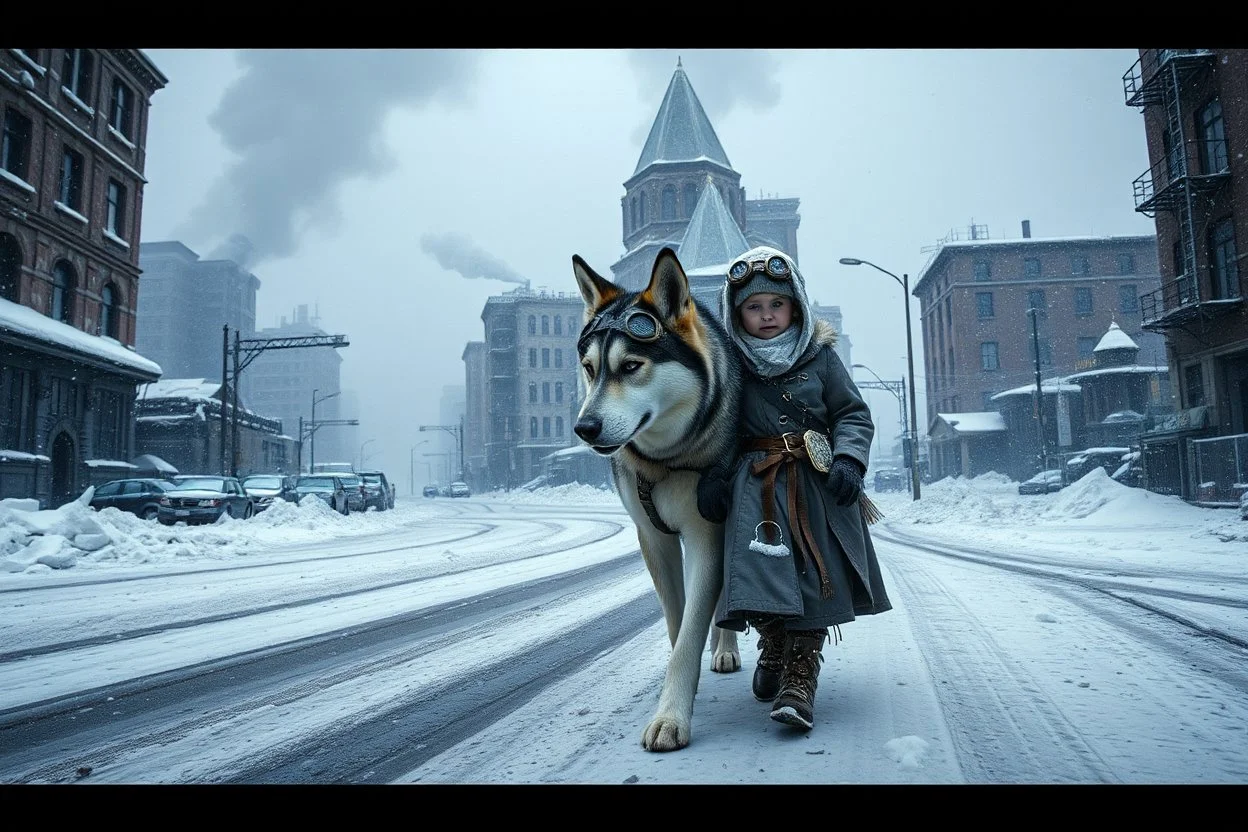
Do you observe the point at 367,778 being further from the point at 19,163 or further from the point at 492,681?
the point at 19,163

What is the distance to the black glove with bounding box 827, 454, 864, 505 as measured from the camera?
2840 millimetres

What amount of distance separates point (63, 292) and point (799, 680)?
26133 millimetres

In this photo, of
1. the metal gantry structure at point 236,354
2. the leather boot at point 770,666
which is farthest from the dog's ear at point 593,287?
the metal gantry structure at point 236,354

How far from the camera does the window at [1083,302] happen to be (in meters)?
52.2

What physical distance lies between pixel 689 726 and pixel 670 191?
73188 mm

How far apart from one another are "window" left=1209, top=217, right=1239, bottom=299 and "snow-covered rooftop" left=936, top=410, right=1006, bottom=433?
35.0 meters

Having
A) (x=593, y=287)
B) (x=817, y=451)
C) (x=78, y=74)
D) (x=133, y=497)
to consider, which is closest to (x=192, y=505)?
(x=133, y=497)

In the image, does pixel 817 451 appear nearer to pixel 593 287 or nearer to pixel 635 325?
pixel 635 325

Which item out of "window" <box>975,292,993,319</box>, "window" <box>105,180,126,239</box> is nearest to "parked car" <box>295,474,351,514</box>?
"window" <box>105,180,126,239</box>

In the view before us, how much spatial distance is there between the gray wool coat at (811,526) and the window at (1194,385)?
2449 cm

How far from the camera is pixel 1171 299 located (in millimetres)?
21250

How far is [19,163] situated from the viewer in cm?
1847

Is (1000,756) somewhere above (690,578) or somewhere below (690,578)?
below
